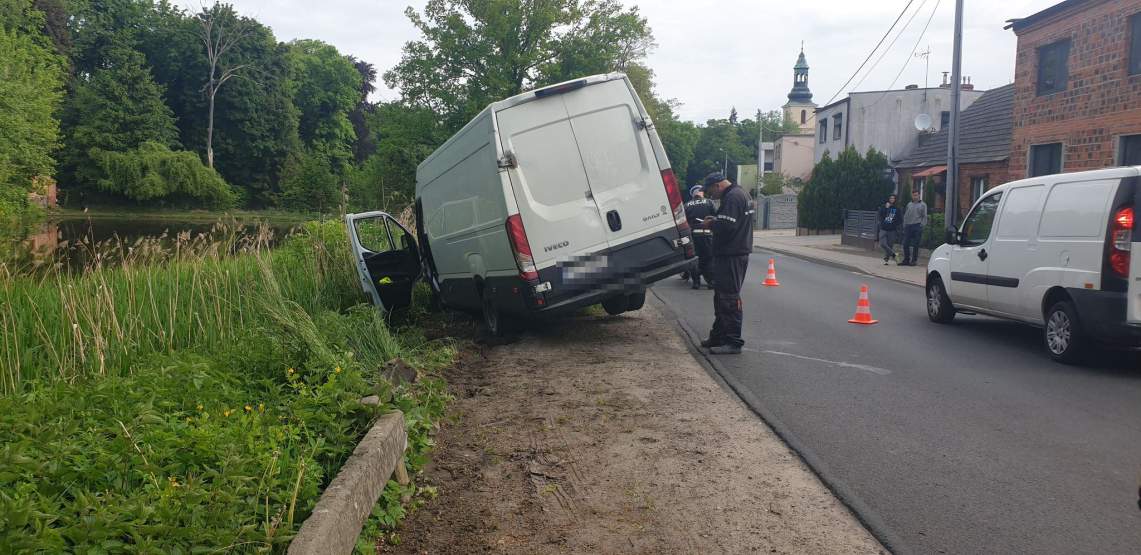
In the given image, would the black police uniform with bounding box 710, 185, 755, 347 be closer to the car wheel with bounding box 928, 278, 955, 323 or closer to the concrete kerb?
the car wheel with bounding box 928, 278, 955, 323

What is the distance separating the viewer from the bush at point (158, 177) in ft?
172

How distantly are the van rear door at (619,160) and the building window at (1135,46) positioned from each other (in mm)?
16457

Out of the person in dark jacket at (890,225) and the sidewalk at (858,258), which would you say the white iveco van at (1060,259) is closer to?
the sidewalk at (858,258)

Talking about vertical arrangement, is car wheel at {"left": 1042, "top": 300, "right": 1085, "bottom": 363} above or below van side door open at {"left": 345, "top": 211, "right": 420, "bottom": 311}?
below

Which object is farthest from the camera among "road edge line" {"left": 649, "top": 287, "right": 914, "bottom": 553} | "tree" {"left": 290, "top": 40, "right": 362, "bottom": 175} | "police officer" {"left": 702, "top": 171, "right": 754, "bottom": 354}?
"tree" {"left": 290, "top": 40, "right": 362, "bottom": 175}

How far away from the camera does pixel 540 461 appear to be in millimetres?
5258

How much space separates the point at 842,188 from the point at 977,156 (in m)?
8.85

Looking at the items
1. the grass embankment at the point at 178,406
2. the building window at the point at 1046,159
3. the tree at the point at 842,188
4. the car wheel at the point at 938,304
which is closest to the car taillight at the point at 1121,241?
the car wheel at the point at 938,304

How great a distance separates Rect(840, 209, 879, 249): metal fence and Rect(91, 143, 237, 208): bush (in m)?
36.7

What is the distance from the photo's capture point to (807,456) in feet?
17.0

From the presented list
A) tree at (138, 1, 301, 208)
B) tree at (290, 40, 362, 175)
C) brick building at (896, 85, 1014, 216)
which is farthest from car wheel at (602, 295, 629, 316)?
tree at (290, 40, 362, 175)

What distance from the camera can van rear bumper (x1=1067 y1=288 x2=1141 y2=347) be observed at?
7.66 metres

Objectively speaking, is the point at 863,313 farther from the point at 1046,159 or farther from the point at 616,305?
the point at 1046,159

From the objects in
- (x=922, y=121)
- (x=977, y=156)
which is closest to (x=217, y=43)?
Result: (x=922, y=121)
